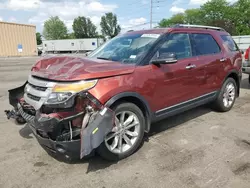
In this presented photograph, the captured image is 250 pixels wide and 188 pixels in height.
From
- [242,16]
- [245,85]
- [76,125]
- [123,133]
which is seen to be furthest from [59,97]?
[242,16]

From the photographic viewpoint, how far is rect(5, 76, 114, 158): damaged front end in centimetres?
276

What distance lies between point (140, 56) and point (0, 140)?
9.19 feet

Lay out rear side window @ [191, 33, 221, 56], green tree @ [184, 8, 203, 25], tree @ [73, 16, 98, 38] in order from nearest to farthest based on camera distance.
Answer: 1. rear side window @ [191, 33, 221, 56]
2. green tree @ [184, 8, 203, 25]
3. tree @ [73, 16, 98, 38]

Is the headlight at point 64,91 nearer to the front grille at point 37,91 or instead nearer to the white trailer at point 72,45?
the front grille at point 37,91

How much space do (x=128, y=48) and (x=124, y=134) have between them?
58.1 inches

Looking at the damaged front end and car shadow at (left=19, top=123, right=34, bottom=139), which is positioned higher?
the damaged front end

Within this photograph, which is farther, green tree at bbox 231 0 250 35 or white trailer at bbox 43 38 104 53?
green tree at bbox 231 0 250 35

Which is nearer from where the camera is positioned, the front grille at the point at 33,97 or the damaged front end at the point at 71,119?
the damaged front end at the point at 71,119

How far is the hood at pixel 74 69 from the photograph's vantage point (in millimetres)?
2906

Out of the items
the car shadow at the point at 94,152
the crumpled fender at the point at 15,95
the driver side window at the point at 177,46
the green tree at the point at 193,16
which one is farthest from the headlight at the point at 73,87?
the green tree at the point at 193,16

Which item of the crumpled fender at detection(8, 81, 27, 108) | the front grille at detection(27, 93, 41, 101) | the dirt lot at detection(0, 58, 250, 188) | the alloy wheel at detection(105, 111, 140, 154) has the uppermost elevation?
the front grille at detection(27, 93, 41, 101)

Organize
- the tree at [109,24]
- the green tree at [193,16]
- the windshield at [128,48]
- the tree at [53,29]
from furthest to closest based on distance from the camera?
the tree at [109,24] → the tree at [53,29] → the green tree at [193,16] → the windshield at [128,48]

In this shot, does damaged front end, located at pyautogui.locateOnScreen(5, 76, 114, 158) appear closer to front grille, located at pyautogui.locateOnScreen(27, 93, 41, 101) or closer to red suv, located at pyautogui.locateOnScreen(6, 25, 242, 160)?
red suv, located at pyautogui.locateOnScreen(6, 25, 242, 160)

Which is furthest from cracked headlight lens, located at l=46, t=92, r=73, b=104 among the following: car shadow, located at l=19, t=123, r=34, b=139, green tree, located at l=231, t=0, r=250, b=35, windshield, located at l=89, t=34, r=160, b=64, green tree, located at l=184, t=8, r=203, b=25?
green tree, located at l=184, t=8, r=203, b=25
